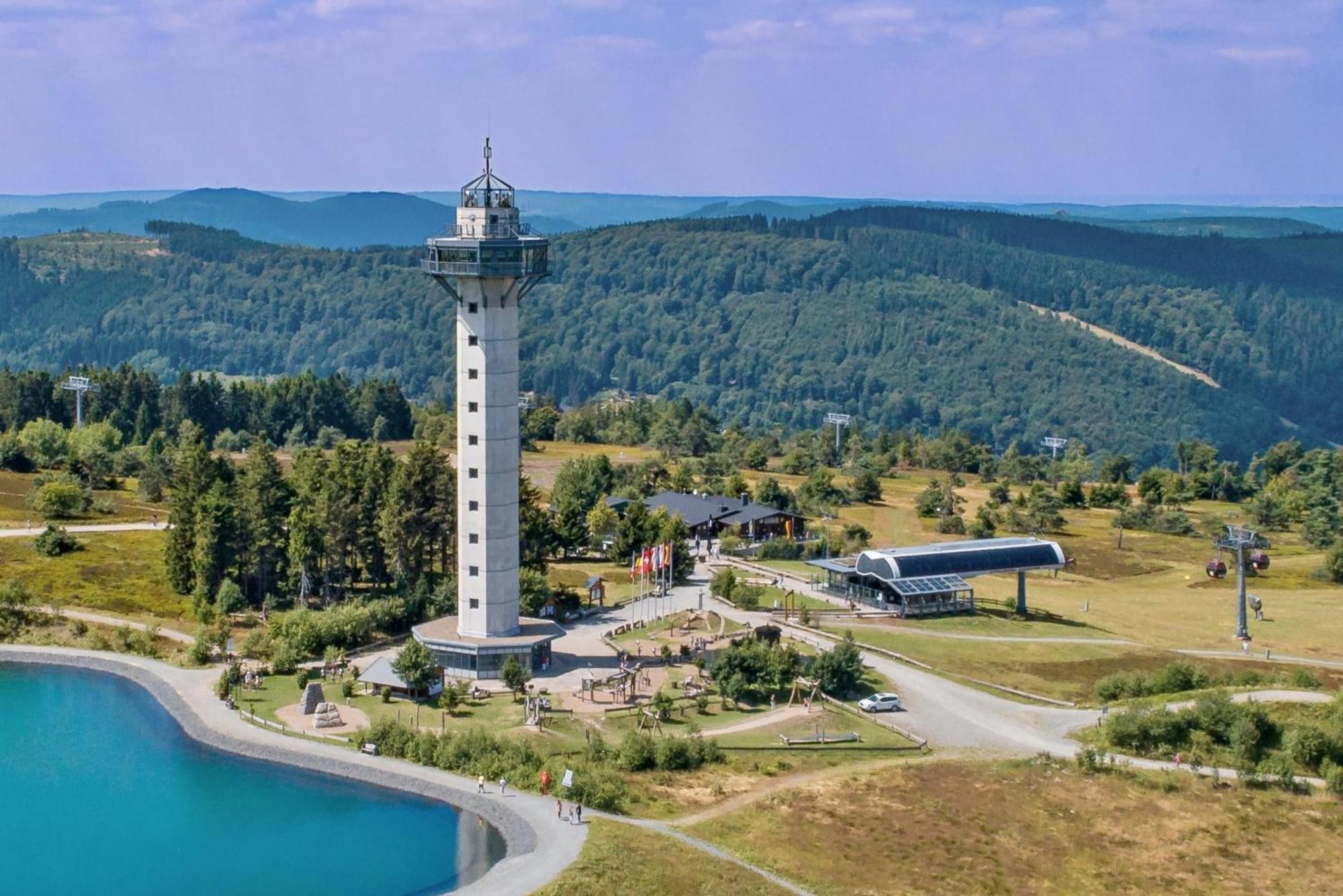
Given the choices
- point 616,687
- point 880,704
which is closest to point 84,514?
point 616,687

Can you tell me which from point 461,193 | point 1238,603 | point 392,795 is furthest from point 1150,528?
point 392,795

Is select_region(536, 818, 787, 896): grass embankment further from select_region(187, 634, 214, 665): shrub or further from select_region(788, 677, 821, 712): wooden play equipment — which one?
select_region(187, 634, 214, 665): shrub

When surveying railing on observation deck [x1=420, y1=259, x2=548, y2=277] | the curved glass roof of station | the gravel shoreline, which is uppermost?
railing on observation deck [x1=420, y1=259, x2=548, y2=277]

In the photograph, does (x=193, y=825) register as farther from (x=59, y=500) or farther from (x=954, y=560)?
(x=59, y=500)

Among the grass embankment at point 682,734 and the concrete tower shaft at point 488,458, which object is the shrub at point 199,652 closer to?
the grass embankment at point 682,734

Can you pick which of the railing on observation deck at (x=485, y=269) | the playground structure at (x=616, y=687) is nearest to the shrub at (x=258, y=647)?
the playground structure at (x=616, y=687)

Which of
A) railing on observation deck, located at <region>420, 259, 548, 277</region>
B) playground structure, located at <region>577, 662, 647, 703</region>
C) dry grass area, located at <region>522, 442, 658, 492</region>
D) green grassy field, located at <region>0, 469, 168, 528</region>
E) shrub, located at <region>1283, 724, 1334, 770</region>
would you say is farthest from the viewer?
dry grass area, located at <region>522, 442, 658, 492</region>

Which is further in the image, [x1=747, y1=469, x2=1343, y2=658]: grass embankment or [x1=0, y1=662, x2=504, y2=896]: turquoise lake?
[x1=747, y1=469, x2=1343, y2=658]: grass embankment

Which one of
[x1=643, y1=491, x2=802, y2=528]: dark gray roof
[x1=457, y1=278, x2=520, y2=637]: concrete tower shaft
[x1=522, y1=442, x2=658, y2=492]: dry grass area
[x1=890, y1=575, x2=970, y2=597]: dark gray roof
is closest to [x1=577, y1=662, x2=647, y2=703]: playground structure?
[x1=457, y1=278, x2=520, y2=637]: concrete tower shaft
